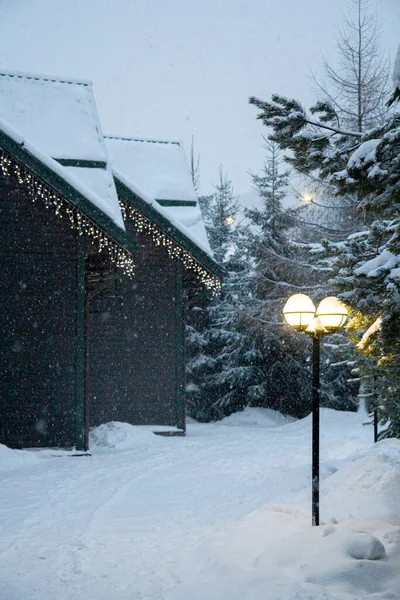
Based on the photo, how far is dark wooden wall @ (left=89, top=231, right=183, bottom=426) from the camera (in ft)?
57.0

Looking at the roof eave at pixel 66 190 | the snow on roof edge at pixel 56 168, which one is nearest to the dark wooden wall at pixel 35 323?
the roof eave at pixel 66 190

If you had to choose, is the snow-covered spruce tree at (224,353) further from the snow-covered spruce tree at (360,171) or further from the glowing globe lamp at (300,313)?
the snow-covered spruce tree at (360,171)

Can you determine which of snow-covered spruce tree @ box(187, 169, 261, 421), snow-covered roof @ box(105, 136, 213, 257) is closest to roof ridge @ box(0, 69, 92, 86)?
snow-covered roof @ box(105, 136, 213, 257)

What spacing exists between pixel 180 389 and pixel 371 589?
1293cm

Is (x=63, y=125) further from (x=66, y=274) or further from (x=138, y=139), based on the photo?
(x=138, y=139)

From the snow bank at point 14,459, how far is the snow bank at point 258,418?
1326 centimetres

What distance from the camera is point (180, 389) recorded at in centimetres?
1803

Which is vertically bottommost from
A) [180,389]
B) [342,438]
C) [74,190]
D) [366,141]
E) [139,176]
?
[342,438]

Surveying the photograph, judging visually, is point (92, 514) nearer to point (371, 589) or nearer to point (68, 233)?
point (371, 589)

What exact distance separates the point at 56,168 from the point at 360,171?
851 cm

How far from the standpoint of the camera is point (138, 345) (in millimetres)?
17828

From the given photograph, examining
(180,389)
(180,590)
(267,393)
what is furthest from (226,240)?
(180,590)

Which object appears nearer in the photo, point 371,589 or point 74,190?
point 371,589

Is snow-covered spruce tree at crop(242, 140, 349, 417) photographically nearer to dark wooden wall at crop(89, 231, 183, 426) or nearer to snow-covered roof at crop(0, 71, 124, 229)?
dark wooden wall at crop(89, 231, 183, 426)
